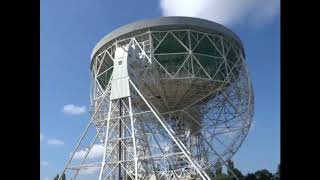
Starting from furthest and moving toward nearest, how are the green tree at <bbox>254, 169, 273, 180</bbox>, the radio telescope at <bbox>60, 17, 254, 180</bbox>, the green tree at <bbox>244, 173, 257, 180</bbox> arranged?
the green tree at <bbox>254, 169, 273, 180</bbox>, the green tree at <bbox>244, 173, 257, 180</bbox>, the radio telescope at <bbox>60, 17, 254, 180</bbox>

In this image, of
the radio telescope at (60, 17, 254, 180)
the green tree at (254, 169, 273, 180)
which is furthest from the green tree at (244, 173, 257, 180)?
the radio telescope at (60, 17, 254, 180)

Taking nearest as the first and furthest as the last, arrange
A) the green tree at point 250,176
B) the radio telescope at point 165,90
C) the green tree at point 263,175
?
the radio telescope at point 165,90 → the green tree at point 250,176 → the green tree at point 263,175

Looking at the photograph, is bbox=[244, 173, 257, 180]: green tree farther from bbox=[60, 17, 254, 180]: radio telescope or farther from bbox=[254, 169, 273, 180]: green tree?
bbox=[60, 17, 254, 180]: radio telescope

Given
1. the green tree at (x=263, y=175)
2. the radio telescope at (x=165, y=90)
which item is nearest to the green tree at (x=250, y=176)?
the green tree at (x=263, y=175)

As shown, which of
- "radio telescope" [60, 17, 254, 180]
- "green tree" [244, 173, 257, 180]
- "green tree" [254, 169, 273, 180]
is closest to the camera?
"radio telescope" [60, 17, 254, 180]

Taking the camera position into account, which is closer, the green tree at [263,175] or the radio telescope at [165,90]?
the radio telescope at [165,90]

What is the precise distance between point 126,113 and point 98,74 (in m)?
6.70

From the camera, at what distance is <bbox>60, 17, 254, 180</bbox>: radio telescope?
28.2 meters

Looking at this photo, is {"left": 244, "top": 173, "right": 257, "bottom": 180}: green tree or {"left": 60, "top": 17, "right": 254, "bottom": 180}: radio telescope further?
{"left": 244, "top": 173, "right": 257, "bottom": 180}: green tree

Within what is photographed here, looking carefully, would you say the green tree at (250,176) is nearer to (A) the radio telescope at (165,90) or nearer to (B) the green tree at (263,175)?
(B) the green tree at (263,175)

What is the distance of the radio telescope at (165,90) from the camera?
28.2 meters
